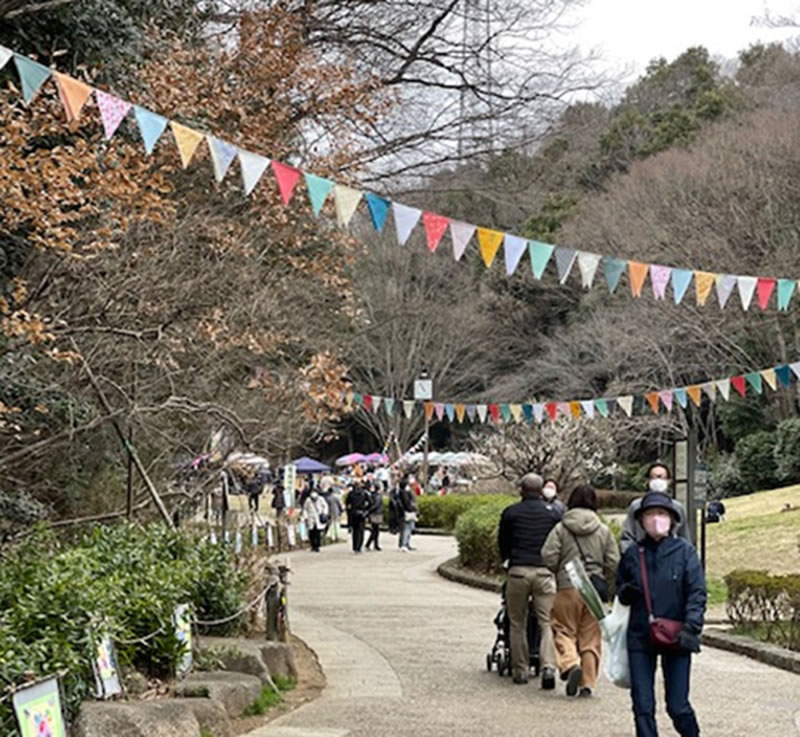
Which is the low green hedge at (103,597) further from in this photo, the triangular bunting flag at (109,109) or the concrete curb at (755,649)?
the concrete curb at (755,649)

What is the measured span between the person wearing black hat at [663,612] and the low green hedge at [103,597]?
9.57 ft

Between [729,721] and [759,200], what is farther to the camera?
[759,200]

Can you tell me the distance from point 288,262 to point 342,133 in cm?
193

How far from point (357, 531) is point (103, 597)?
21127 mm

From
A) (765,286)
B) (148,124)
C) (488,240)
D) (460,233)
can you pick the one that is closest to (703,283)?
(765,286)

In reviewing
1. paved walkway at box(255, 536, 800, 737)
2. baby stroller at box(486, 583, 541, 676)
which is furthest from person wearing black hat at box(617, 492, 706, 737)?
baby stroller at box(486, 583, 541, 676)

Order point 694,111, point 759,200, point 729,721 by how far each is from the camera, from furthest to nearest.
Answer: point 694,111, point 759,200, point 729,721

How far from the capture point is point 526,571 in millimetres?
10508

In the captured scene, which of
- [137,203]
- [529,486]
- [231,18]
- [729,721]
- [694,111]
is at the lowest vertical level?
[729,721]

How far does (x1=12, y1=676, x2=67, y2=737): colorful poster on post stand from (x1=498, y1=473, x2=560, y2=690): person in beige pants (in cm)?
538

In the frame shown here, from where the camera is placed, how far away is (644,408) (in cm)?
4128

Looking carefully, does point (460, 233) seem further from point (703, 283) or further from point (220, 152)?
point (703, 283)

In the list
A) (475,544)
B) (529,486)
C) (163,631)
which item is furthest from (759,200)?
(163,631)

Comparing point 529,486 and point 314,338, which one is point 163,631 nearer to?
point 529,486
